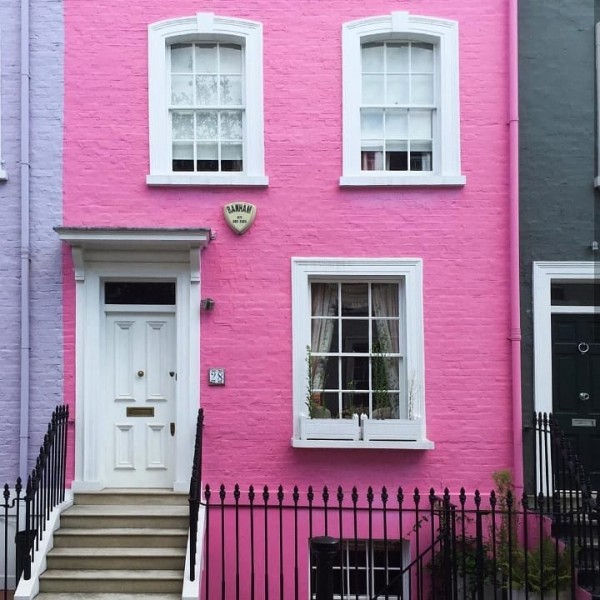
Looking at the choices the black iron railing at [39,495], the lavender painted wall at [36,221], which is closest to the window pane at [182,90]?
the lavender painted wall at [36,221]

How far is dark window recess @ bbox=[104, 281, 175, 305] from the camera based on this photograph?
8766 millimetres

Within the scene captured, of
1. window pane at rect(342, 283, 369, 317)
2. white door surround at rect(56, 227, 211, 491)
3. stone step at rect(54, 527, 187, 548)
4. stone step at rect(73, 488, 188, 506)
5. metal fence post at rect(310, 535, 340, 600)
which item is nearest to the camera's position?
metal fence post at rect(310, 535, 340, 600)

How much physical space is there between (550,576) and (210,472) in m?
3.79

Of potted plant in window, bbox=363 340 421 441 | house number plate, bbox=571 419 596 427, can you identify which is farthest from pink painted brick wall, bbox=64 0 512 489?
house number plate, bbox=571 419 596 427

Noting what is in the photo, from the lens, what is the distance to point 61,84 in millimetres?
8703

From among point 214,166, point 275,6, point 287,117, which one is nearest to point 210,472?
point 214,166

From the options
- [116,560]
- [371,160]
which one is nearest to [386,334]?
[371,160]

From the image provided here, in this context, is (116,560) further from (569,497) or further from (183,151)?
(569,497)

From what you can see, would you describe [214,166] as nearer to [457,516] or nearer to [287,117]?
[287,117]

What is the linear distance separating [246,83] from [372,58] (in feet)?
5.19

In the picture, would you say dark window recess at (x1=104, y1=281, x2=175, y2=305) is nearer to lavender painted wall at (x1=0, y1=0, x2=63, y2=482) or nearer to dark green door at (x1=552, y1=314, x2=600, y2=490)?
lavender painted wall at (x1=0, y1=0, x2=63, y2=482)

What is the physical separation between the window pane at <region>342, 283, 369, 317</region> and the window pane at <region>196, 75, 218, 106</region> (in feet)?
9.08

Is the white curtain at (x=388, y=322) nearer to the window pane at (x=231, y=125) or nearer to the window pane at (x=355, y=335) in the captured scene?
the window pane at (x=355, y=335)

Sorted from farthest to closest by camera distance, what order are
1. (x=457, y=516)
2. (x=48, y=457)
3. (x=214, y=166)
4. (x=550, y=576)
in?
(x=214, y=166)
(x=457, y=516)
(x=48, y=457)
(x=550, y=576)
